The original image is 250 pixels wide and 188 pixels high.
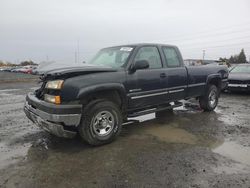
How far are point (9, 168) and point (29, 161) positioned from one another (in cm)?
32

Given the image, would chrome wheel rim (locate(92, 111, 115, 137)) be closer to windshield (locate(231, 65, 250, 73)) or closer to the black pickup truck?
the black pickup truck

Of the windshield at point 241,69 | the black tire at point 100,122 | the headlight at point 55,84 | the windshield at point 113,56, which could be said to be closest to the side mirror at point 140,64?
the windshield at point 113,56

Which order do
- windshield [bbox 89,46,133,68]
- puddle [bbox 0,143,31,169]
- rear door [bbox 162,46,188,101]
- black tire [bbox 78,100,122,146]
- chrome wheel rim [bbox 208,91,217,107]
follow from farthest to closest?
chrome wheel rim [bbox 208,91,217,107] → rear door [bbox 162,46,188,101] → windshield [bbox 89,46,133,68] → black tire [bbox 78,100,122,146] → puddle [bbox 0,143,31,169]

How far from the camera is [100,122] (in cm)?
468

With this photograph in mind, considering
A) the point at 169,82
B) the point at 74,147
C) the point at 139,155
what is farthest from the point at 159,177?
the point at 169,82

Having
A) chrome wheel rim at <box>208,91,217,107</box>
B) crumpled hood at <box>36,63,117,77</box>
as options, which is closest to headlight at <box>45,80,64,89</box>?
crumpled hood at <box>36,63,117,77</box>

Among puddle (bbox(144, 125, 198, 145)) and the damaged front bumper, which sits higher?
the damaged front bumper

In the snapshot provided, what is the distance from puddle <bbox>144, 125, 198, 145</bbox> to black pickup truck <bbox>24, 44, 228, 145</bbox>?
48 cm

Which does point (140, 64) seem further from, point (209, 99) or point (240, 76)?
point (240, 76)

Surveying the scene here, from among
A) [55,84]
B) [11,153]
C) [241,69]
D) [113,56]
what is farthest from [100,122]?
[241,69]

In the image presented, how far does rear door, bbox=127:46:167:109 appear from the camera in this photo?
5203mm

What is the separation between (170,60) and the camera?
20.5ft

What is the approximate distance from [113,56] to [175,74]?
1607 mm

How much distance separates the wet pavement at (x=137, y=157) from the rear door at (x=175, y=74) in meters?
0.78
